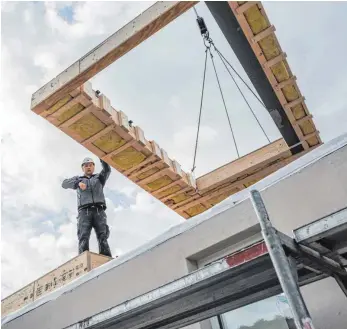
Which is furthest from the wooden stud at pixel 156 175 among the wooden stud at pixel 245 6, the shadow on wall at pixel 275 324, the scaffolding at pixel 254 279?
the shadow on wall at pixel 275 324

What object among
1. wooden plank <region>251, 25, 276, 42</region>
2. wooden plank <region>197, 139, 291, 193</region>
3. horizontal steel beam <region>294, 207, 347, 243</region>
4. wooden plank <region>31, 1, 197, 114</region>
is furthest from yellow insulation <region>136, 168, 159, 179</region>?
horizontal steel beam <region>294, 207, 347, 243</region>

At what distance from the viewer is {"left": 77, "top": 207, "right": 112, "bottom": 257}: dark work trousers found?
7.24 meters

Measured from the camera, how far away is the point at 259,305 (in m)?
4.47

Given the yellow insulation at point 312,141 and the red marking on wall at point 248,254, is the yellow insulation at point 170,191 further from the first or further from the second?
the red marking on wall at point 248,254

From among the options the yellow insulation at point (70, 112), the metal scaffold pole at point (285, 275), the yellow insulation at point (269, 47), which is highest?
the yellow insulation at point (70, 112)

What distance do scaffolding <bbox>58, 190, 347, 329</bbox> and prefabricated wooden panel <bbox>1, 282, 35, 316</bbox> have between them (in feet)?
11.4

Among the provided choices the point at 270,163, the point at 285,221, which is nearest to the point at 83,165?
the point at 270,163

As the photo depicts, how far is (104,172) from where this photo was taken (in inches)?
303

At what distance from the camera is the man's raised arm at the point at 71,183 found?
25.4 ft

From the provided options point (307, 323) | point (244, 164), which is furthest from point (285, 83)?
point (307, 323)

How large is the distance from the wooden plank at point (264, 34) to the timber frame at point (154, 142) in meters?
0.01

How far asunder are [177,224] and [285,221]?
1.54 meters

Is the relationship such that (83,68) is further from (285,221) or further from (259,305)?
→ (259,305)

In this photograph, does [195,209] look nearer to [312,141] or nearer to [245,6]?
[312,141]
